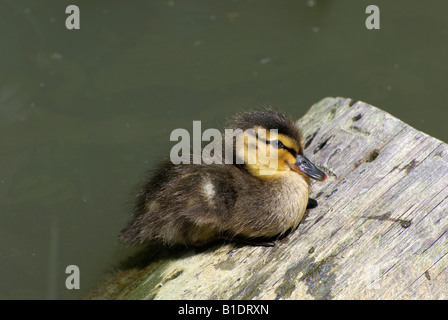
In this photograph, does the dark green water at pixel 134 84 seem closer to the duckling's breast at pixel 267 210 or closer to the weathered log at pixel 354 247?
the weathered log at pixel 354 247

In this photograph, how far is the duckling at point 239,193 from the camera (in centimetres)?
281

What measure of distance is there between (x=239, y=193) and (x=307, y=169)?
1.43 feet

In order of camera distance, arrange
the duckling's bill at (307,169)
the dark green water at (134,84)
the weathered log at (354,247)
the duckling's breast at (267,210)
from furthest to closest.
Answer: the dark green water at (134,84) < the duckling's bill at (307,169) < the duckling's breast at (267,210) < the weathered log at (354,247)

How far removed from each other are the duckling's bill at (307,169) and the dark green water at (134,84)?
4.51 ft

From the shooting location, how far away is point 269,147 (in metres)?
2.98

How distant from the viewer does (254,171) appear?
3023mm

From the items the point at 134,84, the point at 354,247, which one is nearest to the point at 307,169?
the point at 354,247

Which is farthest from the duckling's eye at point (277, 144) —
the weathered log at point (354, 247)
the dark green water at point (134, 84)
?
the dark green water at point (134, 84)

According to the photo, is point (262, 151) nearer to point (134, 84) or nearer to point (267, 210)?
point (267, 210)

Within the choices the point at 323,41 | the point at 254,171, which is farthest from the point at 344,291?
the point at 323,41
